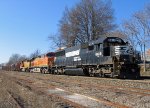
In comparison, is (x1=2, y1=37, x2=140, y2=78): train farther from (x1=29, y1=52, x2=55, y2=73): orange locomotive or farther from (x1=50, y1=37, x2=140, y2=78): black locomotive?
(x1=29, y1=52, x2=55, y2=73): orange locomotive

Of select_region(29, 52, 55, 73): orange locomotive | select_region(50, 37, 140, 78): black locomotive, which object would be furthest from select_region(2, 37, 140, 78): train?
select_region(29, 52, 55, 73): orange locomotive

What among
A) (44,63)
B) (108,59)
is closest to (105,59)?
(108,59)

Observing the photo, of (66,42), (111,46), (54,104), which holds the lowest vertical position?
(54,104)

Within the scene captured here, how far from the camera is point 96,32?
5472 cm

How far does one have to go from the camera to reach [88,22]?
55.2m

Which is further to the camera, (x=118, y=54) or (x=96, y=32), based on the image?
(x=96, y=32)

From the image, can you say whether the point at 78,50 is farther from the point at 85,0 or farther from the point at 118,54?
the point at 85,0

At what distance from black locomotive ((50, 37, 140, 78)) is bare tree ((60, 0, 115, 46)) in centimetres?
2446

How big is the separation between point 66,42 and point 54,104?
47614mm

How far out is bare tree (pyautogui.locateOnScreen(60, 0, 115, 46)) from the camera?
179 feet

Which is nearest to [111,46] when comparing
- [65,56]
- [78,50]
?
[78,50]

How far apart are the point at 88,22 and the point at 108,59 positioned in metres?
32.2

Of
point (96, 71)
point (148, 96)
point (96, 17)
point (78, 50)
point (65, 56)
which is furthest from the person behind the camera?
point (96, 17)

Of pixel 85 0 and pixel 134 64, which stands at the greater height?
pixel 85 0
